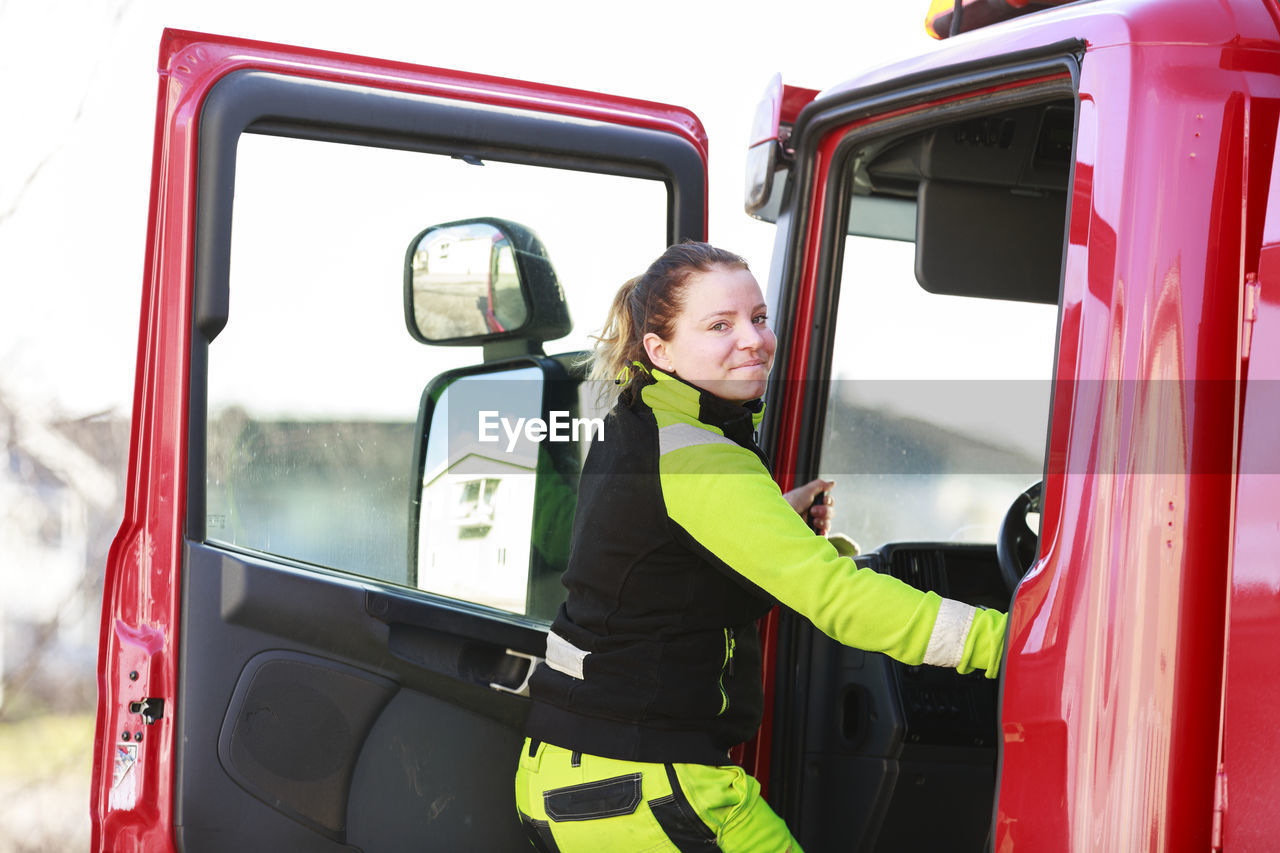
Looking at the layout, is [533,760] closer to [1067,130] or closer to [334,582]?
[334,582]

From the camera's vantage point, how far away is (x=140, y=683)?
2.02 metres

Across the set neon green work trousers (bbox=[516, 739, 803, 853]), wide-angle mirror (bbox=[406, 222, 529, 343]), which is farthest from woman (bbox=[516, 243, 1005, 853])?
wide-angle mirror (bbox=[406, 222, 529, 343])

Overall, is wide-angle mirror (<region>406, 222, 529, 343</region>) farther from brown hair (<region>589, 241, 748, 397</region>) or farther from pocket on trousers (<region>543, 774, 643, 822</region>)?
pocket on trousers (<region>543, 774, 643, 822</region>)

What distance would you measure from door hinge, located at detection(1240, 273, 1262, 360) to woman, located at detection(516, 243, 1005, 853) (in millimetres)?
613

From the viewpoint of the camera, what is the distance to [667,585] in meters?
1.99

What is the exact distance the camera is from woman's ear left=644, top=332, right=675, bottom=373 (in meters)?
2.08

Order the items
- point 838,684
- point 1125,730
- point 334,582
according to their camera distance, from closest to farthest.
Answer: point 1125,730, point 334,582, point 838,684

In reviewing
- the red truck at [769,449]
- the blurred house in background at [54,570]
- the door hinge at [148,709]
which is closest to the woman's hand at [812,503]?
the red truck at [769,449]

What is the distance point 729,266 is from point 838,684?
0.94 meters

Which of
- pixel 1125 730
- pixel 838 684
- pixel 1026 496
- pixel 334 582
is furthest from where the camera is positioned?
pixel 1026 496

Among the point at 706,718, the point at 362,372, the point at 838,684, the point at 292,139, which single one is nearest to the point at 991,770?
the point at 838,684

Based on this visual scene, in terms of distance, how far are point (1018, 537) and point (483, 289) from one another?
123 cm

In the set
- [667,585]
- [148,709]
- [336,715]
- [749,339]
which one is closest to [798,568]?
[667,585]

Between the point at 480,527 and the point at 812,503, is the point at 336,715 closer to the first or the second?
the point at 480,527
